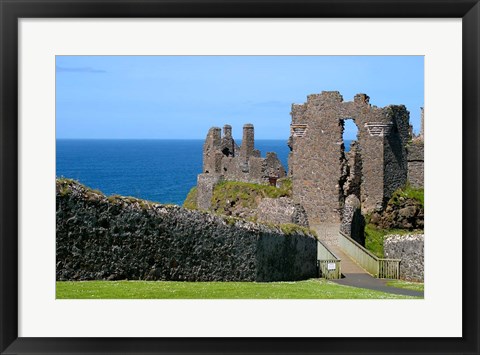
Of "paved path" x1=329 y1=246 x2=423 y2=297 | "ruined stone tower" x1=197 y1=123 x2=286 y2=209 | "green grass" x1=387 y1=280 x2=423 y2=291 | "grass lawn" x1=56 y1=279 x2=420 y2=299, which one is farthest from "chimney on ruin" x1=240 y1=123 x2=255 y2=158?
"grass lawn" x1=56 y1=279 x2=420 y2=299

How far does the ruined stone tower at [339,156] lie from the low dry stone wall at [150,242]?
14.4 metres

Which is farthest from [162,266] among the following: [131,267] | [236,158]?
[236,158]

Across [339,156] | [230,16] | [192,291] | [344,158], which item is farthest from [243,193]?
[230,16]

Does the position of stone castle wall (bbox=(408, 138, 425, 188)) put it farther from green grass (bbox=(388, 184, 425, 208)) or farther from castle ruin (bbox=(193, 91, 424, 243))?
green grass (bbox=(388, 184, 425, 208))

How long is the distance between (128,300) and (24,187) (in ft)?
10.1

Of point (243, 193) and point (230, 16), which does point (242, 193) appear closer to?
point (243, 193)

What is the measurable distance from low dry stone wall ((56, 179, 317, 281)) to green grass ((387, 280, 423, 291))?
4323 millimetres

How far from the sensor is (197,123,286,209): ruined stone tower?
51.6 meters

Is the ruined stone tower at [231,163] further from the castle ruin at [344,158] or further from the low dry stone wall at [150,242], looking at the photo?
the low dry stone wall at [150,242]

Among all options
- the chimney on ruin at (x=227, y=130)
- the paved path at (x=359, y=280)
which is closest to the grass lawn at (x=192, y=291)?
the paved path at (x=359, y=280)

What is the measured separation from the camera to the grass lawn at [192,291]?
58.6ft

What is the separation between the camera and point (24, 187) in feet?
50.9

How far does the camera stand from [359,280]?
2967 cm

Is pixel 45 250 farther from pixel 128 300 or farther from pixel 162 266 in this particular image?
pixel 162 266
